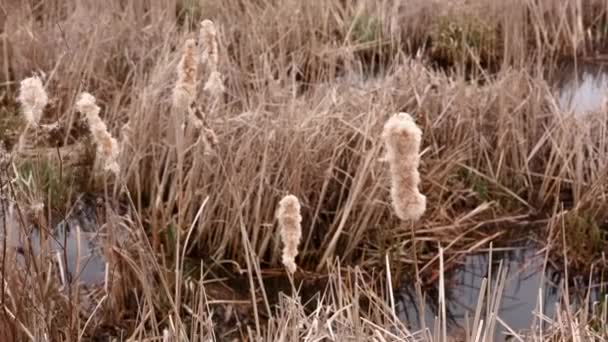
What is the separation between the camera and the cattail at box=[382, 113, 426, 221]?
1.33 meters

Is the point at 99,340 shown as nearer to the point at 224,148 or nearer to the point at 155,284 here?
the point at 155,284

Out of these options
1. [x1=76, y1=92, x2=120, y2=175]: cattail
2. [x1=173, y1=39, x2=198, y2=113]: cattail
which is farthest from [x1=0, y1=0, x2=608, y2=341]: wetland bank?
[x1=76, y1=92, x2=120, y2=175]: cattail

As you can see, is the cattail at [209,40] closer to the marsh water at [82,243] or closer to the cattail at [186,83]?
the cattail at [186,83]

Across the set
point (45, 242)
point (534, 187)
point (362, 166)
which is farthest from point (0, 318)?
point (534, 187)

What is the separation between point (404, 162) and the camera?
4.41ft

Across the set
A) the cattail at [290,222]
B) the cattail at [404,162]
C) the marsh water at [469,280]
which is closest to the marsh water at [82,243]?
the marsh water at [469,280]

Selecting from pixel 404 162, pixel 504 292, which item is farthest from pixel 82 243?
pixel 404 162

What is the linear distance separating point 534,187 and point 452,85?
0.65 meters

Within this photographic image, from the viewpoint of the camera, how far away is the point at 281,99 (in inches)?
144

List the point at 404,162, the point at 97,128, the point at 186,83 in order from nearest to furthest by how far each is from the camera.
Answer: the point at 404,162 → the point at 97,128 → the point at 186,83

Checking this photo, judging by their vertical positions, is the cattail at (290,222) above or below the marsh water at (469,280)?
above

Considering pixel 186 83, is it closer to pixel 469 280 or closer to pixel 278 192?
pixel 278 192

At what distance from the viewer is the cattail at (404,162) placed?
1.33 meters

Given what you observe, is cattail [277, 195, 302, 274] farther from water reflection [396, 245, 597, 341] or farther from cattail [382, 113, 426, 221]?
water reflection [396, 245, 597, 341]
